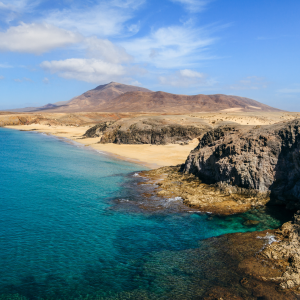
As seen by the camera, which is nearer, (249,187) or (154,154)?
(249,187)

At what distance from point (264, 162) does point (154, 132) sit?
30134mm

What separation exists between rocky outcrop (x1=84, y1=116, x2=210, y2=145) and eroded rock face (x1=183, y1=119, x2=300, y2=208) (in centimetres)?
2451

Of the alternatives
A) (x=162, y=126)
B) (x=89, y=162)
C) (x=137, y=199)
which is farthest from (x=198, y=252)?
(x=162, y=126)

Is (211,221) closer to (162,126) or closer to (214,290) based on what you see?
(214,290)

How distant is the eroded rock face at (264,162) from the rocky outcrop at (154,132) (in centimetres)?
2451

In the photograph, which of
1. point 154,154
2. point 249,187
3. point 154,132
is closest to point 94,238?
point 249,187

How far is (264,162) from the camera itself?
16875mm

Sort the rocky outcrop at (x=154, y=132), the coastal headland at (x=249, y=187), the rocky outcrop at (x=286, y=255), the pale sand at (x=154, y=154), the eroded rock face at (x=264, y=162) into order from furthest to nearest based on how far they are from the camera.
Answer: the rocky outcrop at (x=154, y=132)
the pale sand at (x=154, y=154)
the eroded rock face at (x=264, y=162)
the coastal headland at (x=249, y=187)
the rocky outcrop at (x=286, y=255)

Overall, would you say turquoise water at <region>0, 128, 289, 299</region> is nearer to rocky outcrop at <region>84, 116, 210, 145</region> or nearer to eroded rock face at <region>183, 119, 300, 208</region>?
eroded rock face at <region>183, 119, 300, 208</region>

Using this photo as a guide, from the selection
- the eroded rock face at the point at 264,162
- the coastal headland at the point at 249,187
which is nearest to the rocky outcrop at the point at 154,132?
the coastal headland at the point at 249,187

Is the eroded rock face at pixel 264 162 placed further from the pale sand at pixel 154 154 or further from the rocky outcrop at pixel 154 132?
the rocky outcrop at pixel 154 132

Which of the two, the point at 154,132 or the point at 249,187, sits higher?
the point at 154,132

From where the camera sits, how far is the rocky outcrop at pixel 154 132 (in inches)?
1786

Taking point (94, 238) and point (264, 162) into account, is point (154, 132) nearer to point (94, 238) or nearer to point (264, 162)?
point (264, 162)
